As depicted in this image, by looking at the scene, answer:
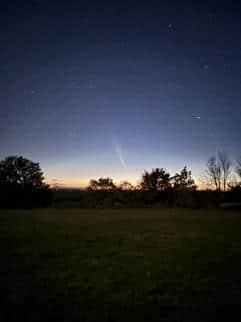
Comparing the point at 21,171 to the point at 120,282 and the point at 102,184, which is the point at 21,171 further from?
the point at 120,282

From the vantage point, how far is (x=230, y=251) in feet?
35.0

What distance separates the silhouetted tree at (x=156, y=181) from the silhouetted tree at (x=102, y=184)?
17.9 feet

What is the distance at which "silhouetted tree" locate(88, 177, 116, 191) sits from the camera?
5416 centimetres

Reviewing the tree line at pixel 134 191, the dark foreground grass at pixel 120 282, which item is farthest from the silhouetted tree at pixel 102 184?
the dark foreground grass at pixel 120 282

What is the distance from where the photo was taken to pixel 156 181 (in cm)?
5588

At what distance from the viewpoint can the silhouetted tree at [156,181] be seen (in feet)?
179

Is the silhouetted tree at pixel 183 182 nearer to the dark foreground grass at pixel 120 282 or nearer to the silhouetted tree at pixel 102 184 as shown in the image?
the silhouetted tree at pixel 102 184

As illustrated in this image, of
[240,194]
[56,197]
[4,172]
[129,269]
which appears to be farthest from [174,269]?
[4,172]

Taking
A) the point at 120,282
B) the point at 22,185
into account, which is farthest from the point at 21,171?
the point at 120,282

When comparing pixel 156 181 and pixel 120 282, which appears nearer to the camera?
pixel 120 282

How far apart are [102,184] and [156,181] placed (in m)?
9.94

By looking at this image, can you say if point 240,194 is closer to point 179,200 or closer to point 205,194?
point 205,194

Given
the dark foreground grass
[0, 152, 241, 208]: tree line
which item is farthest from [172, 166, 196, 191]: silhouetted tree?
the dark foreground grass

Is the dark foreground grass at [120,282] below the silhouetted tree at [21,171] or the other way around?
below
